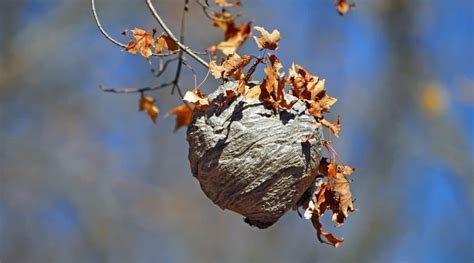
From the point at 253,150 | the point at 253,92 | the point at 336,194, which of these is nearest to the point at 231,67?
the point at 253,92

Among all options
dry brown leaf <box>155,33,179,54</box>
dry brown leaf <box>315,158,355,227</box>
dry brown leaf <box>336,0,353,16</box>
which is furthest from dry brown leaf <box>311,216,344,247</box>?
dry brown leaf <box>336,0,353,16</box>

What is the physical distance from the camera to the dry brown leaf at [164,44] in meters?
2.46

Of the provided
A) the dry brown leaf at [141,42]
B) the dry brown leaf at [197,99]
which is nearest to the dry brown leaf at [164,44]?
the dry brown leaf at [141,42]

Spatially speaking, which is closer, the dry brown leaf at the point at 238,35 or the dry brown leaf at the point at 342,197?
the dry brown leaf at the point at 342,197

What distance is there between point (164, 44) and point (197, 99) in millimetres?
203

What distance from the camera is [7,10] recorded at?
34.3 feet

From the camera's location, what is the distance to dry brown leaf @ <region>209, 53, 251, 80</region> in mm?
2324

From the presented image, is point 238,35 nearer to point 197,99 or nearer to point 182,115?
point 182,115

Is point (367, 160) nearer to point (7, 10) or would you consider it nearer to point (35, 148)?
point (35, 148)

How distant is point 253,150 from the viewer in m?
2.41

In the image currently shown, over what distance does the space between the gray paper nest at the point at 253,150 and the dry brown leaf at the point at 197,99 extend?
0.08 feet

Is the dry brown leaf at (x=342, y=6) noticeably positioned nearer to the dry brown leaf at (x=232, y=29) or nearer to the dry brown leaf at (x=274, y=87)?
the dry brown leaf at (x=232, y=29)

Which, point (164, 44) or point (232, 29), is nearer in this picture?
point (164, 44)

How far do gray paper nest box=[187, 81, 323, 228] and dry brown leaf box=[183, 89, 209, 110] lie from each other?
0.02 m
